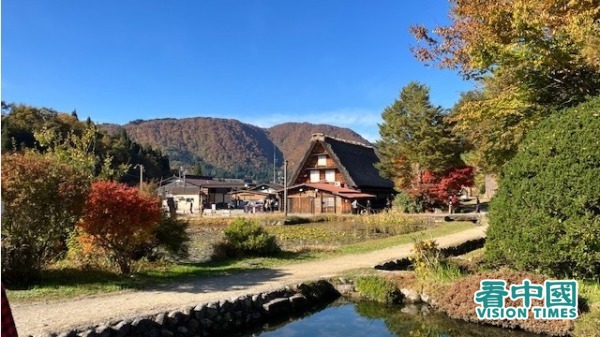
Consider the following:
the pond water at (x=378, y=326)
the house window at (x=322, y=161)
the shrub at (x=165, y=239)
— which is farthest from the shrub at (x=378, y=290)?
the house window at (x=322, y=161)

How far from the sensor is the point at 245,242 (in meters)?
12.2

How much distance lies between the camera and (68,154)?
1173 centimetres

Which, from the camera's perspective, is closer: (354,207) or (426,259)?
(426,259)

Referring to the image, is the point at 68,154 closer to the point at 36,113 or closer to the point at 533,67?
the point at 533,67

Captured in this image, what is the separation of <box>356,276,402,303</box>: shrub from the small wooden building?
2453 cm

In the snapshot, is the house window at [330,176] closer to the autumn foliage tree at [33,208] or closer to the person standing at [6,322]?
the autumn foliage tree at [33,208]

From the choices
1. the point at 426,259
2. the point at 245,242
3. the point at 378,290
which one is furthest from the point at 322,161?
the point at 378,290

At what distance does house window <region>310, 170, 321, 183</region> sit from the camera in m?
37.8

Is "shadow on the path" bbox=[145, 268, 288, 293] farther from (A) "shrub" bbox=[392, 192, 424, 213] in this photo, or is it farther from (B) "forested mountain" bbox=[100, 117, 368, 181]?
(B) "forested mountain" bbox=[100, 117, 368, 181]

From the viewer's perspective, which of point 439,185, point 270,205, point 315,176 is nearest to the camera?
point 439,185

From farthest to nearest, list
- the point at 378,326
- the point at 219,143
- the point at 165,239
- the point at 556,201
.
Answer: the point at 219,143 → the point at 165,239 → the point at 378,326 → the point at 556,201

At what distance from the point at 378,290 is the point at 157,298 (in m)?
3.73

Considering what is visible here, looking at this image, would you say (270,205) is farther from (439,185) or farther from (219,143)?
(219,143)

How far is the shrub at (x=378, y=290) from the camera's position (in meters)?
8.12
